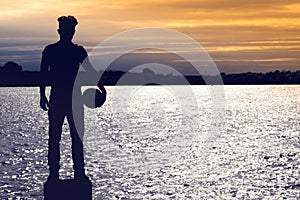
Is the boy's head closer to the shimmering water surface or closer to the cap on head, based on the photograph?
the cap on head

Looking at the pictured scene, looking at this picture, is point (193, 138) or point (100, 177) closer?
point (100, 177)

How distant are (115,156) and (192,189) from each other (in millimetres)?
21994

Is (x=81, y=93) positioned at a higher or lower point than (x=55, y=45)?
lower

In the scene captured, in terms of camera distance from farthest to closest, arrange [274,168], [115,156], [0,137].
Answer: [0,137], [115,156], [274,168]

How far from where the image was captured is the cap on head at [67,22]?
11.8 metres

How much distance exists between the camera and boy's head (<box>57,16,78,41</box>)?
11.8 meters

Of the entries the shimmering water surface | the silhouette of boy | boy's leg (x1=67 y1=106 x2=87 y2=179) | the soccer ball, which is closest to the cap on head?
the silhouette of boy

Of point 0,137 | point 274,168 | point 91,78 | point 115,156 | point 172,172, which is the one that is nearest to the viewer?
point 91,78

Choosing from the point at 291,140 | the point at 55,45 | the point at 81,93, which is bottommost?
the point at 291,140

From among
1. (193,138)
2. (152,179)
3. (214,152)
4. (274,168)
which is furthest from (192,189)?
(193,138)

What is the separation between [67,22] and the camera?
1177 cm

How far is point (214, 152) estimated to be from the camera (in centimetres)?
7531

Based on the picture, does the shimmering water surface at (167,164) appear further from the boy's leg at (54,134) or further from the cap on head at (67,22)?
the cap on head at (67,22)

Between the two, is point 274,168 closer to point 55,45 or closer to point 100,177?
point 100,177
